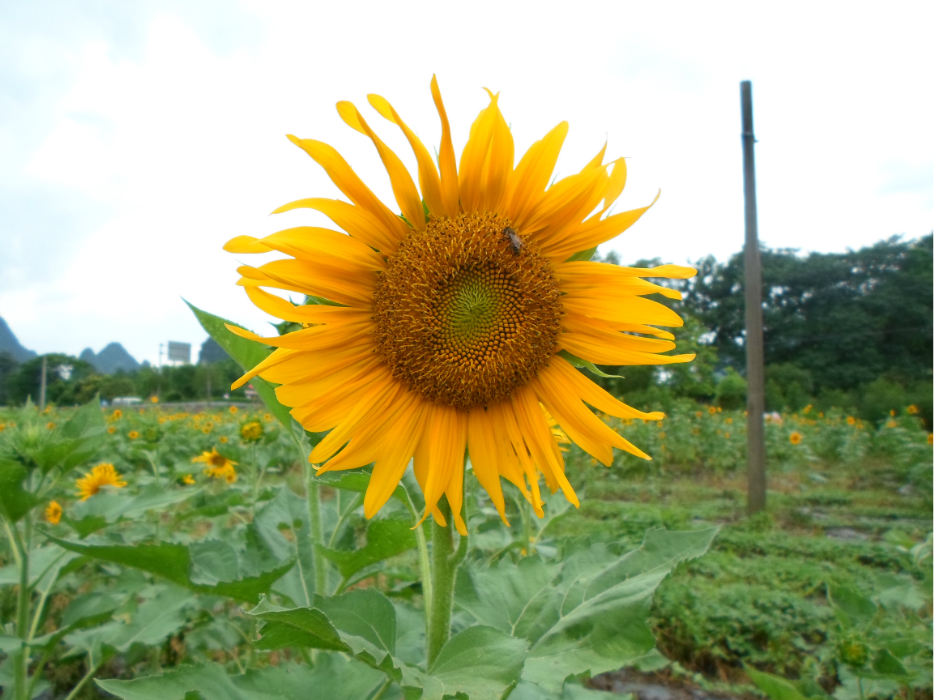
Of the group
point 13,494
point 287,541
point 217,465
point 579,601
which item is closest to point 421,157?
point 579,601

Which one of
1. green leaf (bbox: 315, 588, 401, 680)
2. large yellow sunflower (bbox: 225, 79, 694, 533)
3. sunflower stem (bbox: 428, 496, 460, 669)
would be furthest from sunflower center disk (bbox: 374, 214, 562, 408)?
green leaf (bbox: 315, 588, 401, 680)

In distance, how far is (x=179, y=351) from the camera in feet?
64.8

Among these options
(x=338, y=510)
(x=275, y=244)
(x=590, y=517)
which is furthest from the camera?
(x=590, y=517)

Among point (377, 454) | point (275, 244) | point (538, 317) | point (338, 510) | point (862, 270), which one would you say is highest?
point (862, 270)

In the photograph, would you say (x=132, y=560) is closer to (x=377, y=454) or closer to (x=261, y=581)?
(x=261, y=581)

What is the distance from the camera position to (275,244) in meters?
0.91

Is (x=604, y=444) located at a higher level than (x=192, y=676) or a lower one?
higher

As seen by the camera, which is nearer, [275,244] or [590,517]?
[275,244]

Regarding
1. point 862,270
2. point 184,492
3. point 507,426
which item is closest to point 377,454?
point 507,426

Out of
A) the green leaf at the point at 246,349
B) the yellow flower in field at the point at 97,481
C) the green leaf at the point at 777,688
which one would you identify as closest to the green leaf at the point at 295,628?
the green leaf at the point at 246,349

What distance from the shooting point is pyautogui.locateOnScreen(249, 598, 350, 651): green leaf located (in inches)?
30.0

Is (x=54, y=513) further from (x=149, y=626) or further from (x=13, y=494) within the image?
(x=13, y=494)

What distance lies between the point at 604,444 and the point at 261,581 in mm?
654

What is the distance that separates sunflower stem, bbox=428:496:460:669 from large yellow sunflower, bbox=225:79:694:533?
7cm
